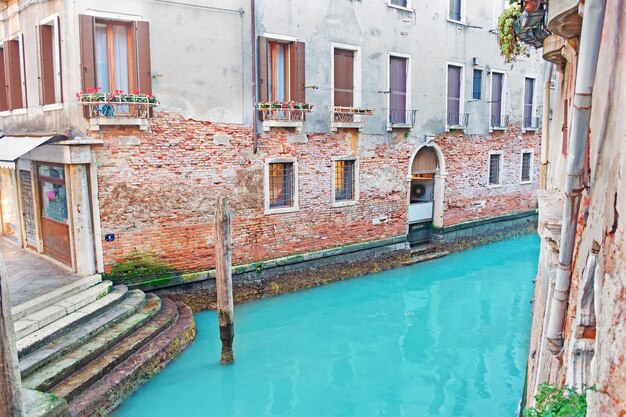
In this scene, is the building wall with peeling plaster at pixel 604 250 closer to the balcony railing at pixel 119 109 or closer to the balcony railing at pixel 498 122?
the balcony railing at pixel 119 109

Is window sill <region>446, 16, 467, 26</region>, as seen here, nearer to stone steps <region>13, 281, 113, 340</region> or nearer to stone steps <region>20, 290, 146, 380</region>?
stone steps <region>20, 290, 146, 380</region>

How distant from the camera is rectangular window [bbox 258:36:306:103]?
9.70 m

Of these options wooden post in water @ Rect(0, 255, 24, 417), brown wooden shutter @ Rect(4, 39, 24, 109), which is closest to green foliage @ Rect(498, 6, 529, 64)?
wooden post in water @ Rect(0, 255, 24, 417)

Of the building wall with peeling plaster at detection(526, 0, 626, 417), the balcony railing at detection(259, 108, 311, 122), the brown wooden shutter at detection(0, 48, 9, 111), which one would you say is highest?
the brown wooden shutter at detection(0, 48, 9, 111)

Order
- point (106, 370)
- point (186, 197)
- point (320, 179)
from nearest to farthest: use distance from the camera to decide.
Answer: point (106, 370), point (186, 197), point (320, 179)

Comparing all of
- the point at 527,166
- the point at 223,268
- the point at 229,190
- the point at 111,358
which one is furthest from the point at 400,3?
the point at 111,358

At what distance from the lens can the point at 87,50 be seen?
7.55 meters

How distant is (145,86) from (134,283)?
3.05 m

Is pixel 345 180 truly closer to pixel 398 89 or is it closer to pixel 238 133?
pixel 398 89

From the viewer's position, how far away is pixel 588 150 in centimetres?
294

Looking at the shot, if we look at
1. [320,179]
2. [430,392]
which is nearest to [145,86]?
[320,179]

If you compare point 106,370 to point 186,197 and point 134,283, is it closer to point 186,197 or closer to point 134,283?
point 134,283

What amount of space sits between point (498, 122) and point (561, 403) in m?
13.0

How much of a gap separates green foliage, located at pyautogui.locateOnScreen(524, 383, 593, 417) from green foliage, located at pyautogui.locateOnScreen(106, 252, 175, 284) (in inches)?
263
